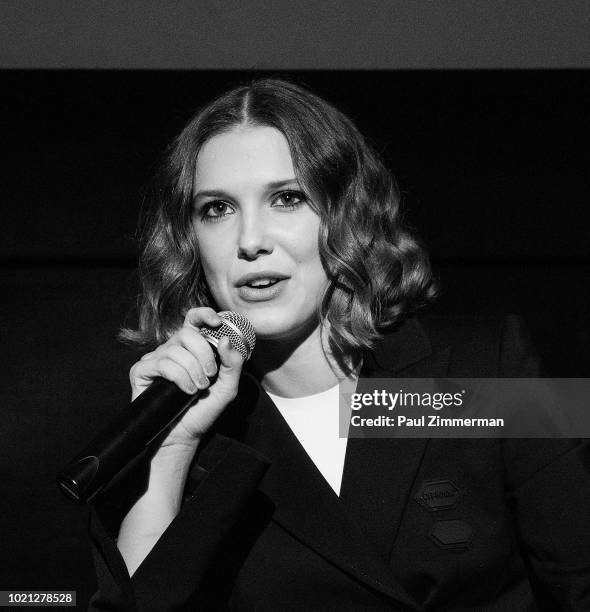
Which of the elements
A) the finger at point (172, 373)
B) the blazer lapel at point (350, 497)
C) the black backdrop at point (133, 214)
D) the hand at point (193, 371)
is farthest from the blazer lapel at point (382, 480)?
the black backdrop at point (133, 214)

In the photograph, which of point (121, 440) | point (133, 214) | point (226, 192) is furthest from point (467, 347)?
point (133, 214)

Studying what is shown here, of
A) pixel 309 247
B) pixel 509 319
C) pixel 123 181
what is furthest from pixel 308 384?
pixel 123 181

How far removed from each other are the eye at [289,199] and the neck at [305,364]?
24cm

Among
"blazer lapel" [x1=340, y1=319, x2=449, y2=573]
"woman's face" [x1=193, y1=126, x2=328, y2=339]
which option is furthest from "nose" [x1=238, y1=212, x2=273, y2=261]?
"blazer lapel" [x1=340, y1=319, x2=449, y2=573]

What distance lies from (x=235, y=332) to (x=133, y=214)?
733 mm

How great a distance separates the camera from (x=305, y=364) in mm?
1352

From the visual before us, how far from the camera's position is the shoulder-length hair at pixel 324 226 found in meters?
1.31

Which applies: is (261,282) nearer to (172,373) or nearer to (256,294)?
(256,294)

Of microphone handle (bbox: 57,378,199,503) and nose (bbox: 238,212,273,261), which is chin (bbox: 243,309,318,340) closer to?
nose (bbox: 238,212,273,261)

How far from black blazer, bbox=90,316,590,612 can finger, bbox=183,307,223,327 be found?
0.21m

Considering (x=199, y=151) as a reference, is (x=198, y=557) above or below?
below

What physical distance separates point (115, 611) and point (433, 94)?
1.19 m

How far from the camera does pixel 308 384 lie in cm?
136
